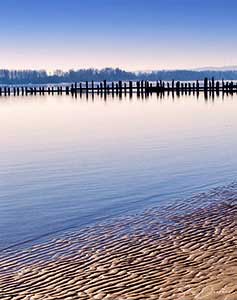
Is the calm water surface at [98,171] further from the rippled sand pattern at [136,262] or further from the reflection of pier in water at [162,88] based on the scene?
the reflection of pier in water at [162,88]

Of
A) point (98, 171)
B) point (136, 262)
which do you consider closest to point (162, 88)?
point (98, 171)

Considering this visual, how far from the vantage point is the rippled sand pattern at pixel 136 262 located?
7.41 meters

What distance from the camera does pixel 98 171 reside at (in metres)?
18.8

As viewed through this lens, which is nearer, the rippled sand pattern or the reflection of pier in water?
the rippled sand pattern

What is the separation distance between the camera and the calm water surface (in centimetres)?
1283

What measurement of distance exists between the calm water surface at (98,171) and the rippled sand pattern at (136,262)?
1.11m

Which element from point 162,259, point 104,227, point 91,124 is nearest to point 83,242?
point 104,227

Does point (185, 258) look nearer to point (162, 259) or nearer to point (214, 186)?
point (162, 259)

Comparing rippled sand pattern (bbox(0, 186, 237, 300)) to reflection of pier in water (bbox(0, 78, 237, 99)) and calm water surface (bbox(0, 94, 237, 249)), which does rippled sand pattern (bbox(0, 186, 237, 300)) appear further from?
reflection of pier in water (bbox(0, 78, 237, 99))

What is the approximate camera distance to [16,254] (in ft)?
31.8

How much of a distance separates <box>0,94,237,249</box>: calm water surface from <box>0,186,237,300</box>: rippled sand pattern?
3.66 feet

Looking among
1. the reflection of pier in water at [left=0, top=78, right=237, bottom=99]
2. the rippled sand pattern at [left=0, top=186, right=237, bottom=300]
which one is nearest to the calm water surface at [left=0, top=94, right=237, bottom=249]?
the rippled sand pattern at [left=0, top=186, right=237, bottom=300]

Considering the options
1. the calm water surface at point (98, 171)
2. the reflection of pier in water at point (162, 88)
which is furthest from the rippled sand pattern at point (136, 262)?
the reflection of pier in water at point (162, 88)

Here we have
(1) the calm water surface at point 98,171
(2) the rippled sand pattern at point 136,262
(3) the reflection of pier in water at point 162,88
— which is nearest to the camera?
(2) the rippled sand pattern at point 136,262
